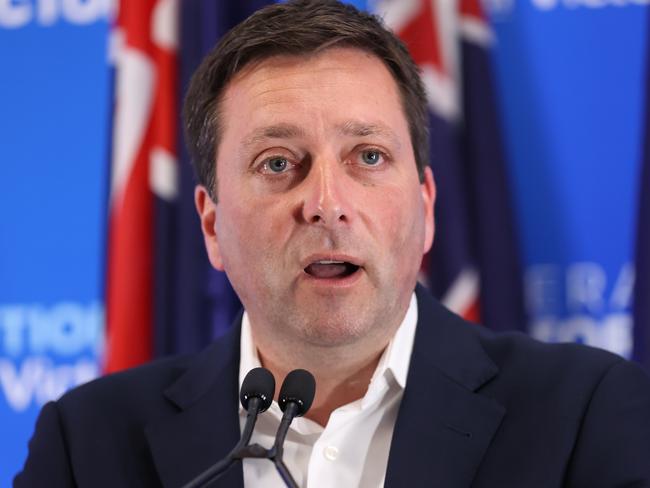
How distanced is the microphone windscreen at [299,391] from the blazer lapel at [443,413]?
0.41 meters

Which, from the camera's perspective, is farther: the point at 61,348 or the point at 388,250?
the point at 61,348

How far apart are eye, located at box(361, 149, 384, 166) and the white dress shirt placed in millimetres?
370

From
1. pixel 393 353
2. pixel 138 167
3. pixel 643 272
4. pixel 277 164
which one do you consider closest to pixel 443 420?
pixel 393 353

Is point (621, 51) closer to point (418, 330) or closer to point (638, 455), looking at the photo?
point (418, 330)

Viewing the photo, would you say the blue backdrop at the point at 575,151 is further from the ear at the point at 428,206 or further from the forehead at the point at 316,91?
the forehead at the point at 316,91

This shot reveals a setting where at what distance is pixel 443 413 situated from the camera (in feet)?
6.18

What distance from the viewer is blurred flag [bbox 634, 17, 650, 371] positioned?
2617mm

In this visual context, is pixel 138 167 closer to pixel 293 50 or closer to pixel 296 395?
pixel 293 50

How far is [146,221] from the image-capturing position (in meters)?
2.98

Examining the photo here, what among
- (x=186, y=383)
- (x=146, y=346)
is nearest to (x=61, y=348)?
(x=146, y=346)

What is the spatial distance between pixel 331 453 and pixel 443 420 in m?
0.23

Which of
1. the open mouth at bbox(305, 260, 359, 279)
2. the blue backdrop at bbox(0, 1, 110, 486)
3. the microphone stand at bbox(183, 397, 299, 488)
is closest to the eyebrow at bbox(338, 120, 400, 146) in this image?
the open mouth at bbox(305, 260, 359, 279)

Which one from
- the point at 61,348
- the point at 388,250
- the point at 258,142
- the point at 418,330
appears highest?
the point at 258,142

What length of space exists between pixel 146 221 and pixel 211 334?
414mm
